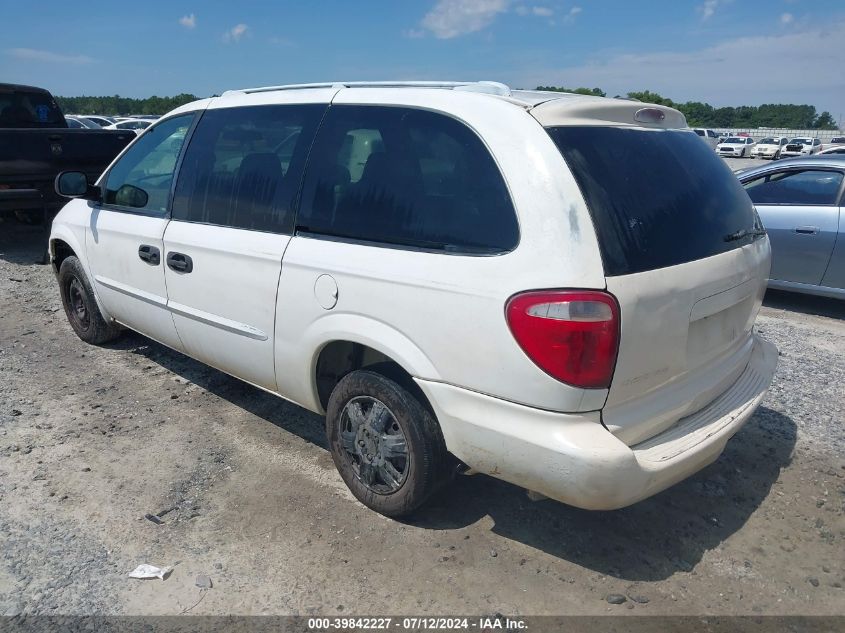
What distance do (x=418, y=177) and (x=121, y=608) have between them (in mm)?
2103

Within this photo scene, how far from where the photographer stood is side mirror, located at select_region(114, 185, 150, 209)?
4188 millimetres

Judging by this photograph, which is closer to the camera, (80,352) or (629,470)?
(629,470)

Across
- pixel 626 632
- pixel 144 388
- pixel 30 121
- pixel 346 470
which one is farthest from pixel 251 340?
pixel 30 121

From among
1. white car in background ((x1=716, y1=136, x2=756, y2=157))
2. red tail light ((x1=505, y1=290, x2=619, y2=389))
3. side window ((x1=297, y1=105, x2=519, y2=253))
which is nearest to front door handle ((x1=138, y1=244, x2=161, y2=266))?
side window ((x1=297, y1=105, x2=519, y2=253))

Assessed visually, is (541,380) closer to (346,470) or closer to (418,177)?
(418,177)

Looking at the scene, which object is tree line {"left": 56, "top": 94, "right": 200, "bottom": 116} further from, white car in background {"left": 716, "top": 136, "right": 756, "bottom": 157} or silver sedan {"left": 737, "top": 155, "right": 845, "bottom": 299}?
silver sedan {"left": 737, "top": 155, "right": 845, "bottom": 299}

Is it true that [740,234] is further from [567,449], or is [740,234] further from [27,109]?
[27,109]

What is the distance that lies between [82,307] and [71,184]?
1.26 m

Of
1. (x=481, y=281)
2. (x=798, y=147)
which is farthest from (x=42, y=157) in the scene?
(x=798, y=147)

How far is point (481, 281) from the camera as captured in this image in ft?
7.94

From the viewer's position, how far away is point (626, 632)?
2418 mm

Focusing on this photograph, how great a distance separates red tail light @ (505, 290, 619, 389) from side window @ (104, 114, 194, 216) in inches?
103

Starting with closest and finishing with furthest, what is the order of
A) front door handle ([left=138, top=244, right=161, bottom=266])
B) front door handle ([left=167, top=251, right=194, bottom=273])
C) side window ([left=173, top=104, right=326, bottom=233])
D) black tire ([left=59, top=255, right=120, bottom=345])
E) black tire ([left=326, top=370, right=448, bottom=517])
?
black tire ([left=326, top=370, right=448, bottom=517]) < side window ([left=173, top=104, right=326, bottom=233]) < front door handle ([left=167, top=251, right=194, bottom=273]) < front door handle ([left=138, top=244, right=161, bottom=266]) < black tire ([left=59, top=255, right=120, bottom=345])

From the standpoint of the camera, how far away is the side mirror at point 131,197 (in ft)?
13.7
